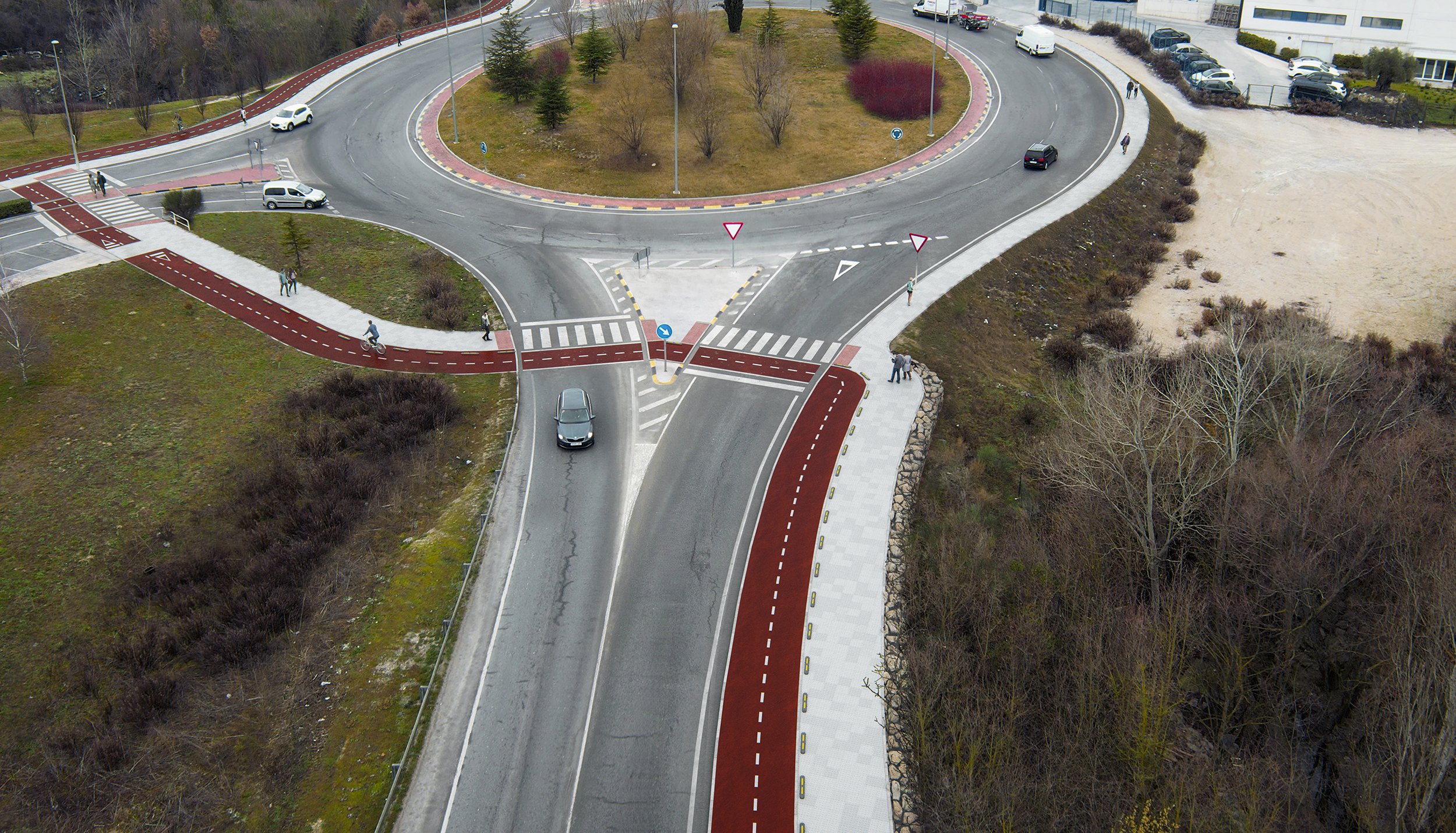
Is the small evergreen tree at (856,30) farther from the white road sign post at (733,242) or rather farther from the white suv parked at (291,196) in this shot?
the white suv parked at (291,196)

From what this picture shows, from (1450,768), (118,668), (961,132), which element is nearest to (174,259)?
(118,668)

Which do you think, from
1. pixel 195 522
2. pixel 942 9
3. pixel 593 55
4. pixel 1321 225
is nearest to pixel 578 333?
pixel 195 522

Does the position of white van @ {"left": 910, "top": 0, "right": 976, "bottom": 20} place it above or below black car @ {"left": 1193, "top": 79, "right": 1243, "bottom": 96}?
above

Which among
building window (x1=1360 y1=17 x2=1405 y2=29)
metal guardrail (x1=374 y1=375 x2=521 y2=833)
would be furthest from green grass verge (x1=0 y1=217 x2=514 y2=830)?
building window (x1=1360 y1=17 x2=1405 y2=29)

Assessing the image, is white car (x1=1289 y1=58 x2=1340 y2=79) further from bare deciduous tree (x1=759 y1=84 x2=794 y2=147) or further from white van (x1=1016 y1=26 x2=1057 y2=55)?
bare deciduous tree (x1=759 y1=84 x2=794 y2=147)

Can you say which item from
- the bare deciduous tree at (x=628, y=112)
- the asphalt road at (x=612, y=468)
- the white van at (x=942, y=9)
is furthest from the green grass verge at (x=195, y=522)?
the white van at (x=942, y=9)

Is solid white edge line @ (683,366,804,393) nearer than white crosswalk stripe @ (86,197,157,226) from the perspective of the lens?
Yes
